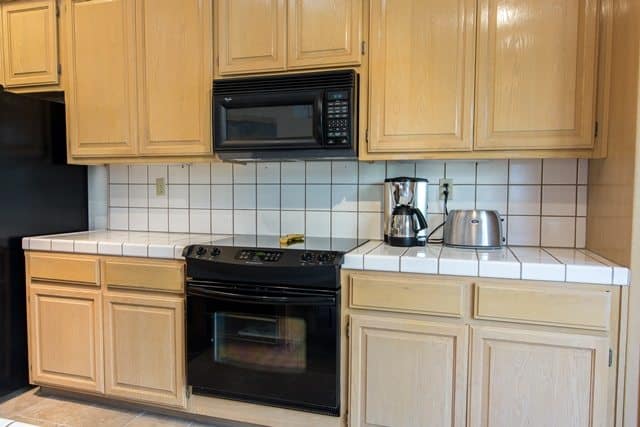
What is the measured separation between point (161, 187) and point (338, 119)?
131 cm

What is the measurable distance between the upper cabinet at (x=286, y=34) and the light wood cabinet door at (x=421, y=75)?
123mm

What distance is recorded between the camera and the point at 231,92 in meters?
1.94

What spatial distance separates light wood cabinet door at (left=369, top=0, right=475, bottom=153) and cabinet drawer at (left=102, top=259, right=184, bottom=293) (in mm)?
1065

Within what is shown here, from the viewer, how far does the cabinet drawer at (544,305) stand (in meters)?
1.43

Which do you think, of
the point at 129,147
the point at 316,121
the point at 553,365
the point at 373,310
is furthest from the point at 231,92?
the point at 553,365

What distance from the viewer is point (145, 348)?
6.46 feet

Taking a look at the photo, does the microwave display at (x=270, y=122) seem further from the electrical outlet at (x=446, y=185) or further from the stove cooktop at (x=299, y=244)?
the electrical outlet at (x=446, y=185)

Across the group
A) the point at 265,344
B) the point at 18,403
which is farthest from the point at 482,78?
the point at 18,403

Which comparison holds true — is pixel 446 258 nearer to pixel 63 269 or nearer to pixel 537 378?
pixel 537 378

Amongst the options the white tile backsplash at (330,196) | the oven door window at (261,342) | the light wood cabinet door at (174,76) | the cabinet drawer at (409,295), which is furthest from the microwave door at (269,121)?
the oven door window at (261,342)

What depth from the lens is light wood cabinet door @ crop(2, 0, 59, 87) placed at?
7.38ft

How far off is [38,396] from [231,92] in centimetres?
193

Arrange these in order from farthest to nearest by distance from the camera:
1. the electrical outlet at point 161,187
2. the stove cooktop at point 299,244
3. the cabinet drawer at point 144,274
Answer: the electrical outlet at point 161,187, the cabinet drawer at point 144,274, the stove cooktop at point 299,244

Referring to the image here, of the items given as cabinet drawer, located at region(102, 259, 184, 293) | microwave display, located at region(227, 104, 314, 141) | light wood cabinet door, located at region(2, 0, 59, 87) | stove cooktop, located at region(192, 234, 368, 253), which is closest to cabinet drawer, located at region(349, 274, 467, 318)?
stove cooktop, located at region(192, 234, 368, 253)
